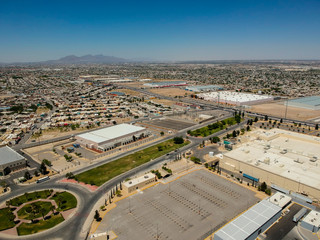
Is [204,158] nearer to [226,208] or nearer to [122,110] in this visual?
[226,208]

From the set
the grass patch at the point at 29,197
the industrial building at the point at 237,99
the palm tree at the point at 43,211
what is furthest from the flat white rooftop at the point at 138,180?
the industrial building at the point at 237,99

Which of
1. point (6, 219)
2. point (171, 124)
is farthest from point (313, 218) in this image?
point (171, 124)

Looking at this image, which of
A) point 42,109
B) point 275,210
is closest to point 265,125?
point 275,210

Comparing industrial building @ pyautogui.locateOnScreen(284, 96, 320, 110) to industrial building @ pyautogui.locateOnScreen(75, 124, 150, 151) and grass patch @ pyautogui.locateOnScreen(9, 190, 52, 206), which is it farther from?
grass patch @ pyautogui.locateOnScreen(9, 190, 52, 206)

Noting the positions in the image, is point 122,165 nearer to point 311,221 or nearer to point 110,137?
point 110,137

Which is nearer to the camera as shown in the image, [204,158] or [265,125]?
[204,158]
